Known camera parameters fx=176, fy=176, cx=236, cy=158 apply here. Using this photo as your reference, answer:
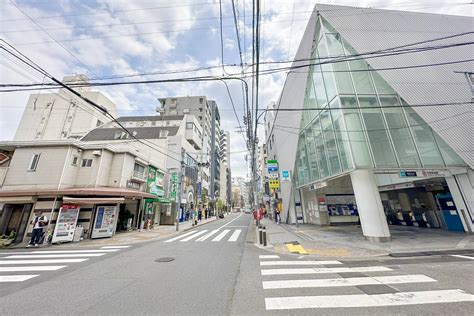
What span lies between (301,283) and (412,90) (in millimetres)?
12843

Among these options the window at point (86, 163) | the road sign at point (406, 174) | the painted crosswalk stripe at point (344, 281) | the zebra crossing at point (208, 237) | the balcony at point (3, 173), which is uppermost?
the window at point (86, 163)

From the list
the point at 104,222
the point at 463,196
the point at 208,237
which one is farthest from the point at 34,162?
the point at 463,196

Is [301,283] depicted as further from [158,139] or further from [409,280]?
[158,139]

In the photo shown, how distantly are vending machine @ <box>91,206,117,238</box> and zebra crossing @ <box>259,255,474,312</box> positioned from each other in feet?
42.2

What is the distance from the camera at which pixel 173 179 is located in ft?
80.3

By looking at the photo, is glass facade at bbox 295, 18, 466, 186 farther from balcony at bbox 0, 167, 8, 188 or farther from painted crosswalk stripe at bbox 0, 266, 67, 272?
balcony at bbox 0, 167, 8, 188

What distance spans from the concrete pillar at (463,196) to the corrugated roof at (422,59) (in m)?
1.06

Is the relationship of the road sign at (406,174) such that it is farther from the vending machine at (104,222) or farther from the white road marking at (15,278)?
the vending machine at (104,222)

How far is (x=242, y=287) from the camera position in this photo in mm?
4332

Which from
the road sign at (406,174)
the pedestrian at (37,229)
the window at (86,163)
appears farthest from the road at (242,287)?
the window at (86,163)

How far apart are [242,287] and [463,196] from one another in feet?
45.8

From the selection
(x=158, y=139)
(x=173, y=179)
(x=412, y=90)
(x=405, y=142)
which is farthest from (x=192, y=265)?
(x=158, y=139)

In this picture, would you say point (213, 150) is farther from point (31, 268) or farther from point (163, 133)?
point (31, 268)

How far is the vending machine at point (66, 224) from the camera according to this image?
10992 millimetres
